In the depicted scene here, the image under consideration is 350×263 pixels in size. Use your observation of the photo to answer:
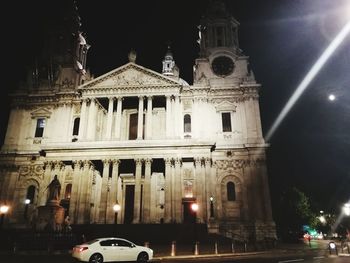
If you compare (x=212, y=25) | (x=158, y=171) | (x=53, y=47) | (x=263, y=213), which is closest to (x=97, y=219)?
(x=158, y=171)

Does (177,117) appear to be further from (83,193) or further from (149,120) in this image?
(83,193)

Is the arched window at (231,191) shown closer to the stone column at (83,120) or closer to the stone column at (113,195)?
the stone column at (113,195)

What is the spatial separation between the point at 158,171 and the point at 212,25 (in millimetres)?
21274

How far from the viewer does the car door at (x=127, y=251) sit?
47.0 ft

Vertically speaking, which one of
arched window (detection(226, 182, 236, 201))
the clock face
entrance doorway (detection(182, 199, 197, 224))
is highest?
the clock face

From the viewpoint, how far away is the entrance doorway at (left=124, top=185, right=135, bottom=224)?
36.7 meters

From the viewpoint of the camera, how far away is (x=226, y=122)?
121 feet

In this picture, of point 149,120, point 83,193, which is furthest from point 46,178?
point 149,120

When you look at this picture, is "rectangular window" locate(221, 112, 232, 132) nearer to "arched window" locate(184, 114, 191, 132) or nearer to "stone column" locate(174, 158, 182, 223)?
"arched window" locate(184, 114, 191, 132)

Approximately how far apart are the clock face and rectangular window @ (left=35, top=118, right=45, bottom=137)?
2261 cm

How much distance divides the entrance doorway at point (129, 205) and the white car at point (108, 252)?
2206cm

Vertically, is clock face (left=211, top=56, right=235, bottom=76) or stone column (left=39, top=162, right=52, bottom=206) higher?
clock face (left=211, top=56, right=235, bottom=76)

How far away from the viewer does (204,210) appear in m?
30.8

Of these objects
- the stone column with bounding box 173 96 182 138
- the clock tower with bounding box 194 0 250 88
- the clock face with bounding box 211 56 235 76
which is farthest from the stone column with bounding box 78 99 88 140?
the clock face with bounding box 211 56 235 76
